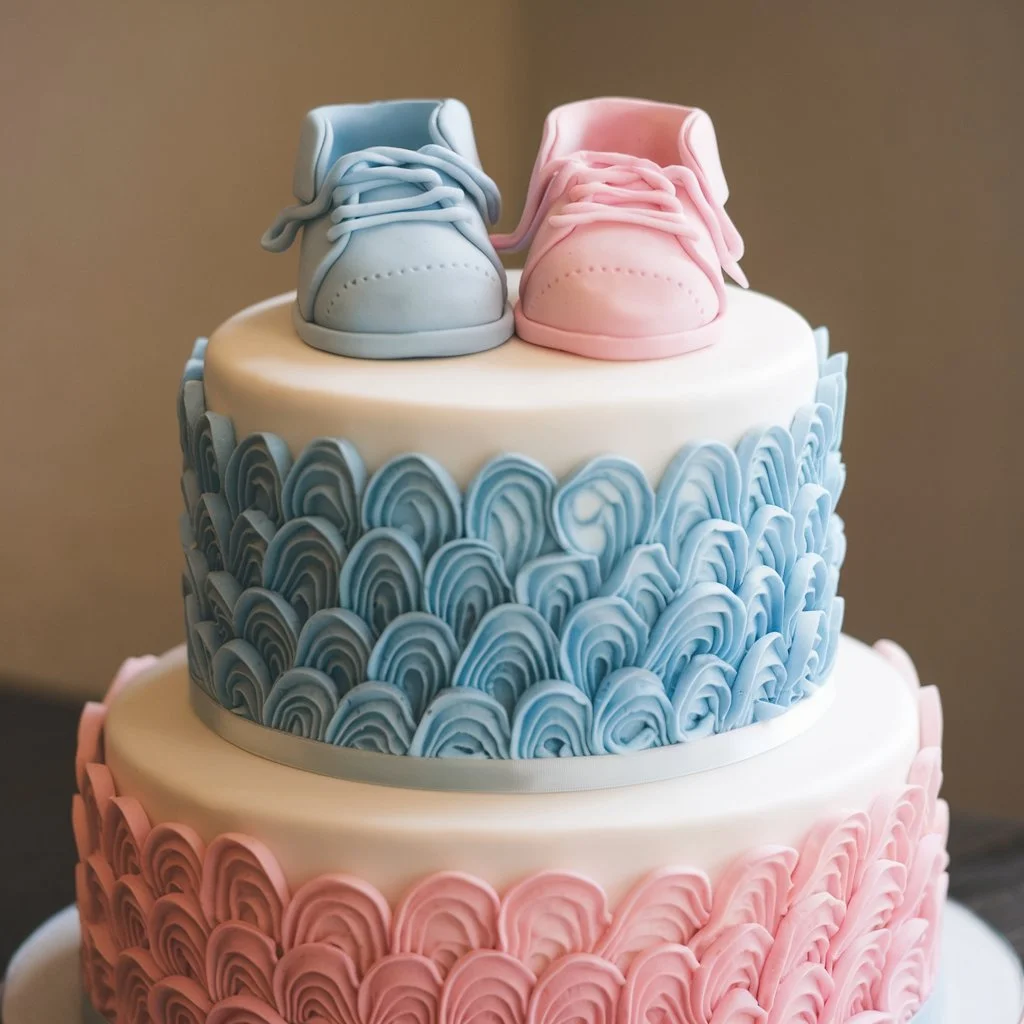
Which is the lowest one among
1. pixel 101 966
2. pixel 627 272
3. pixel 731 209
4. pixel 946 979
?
pixel 946 979

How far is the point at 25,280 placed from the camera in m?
2.50

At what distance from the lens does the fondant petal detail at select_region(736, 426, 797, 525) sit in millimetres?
1300

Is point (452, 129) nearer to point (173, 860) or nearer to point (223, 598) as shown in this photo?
Answer: point (223, 598)

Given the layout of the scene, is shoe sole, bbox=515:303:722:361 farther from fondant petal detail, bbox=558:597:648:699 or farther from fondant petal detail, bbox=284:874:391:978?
fondant petal detail, bbox=284:874:391:978

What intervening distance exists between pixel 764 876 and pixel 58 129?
69.7 inches

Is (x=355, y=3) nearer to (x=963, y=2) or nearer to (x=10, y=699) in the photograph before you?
(x=963, y=2)

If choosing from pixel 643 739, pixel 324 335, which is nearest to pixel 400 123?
pixel 324 335

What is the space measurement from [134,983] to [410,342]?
0.68 m

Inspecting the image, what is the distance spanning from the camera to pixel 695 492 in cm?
128

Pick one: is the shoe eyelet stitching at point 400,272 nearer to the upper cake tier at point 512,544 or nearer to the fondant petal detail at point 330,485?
the upper cake tier at point 512,544

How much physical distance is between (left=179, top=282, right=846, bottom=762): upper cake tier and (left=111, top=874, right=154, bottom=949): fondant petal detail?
216 mm

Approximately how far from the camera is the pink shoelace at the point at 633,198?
1.36 meters

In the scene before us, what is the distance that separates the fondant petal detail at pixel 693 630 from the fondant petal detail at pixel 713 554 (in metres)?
0.01

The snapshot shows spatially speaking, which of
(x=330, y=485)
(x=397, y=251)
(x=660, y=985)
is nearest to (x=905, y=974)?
(x=660, y=985)
